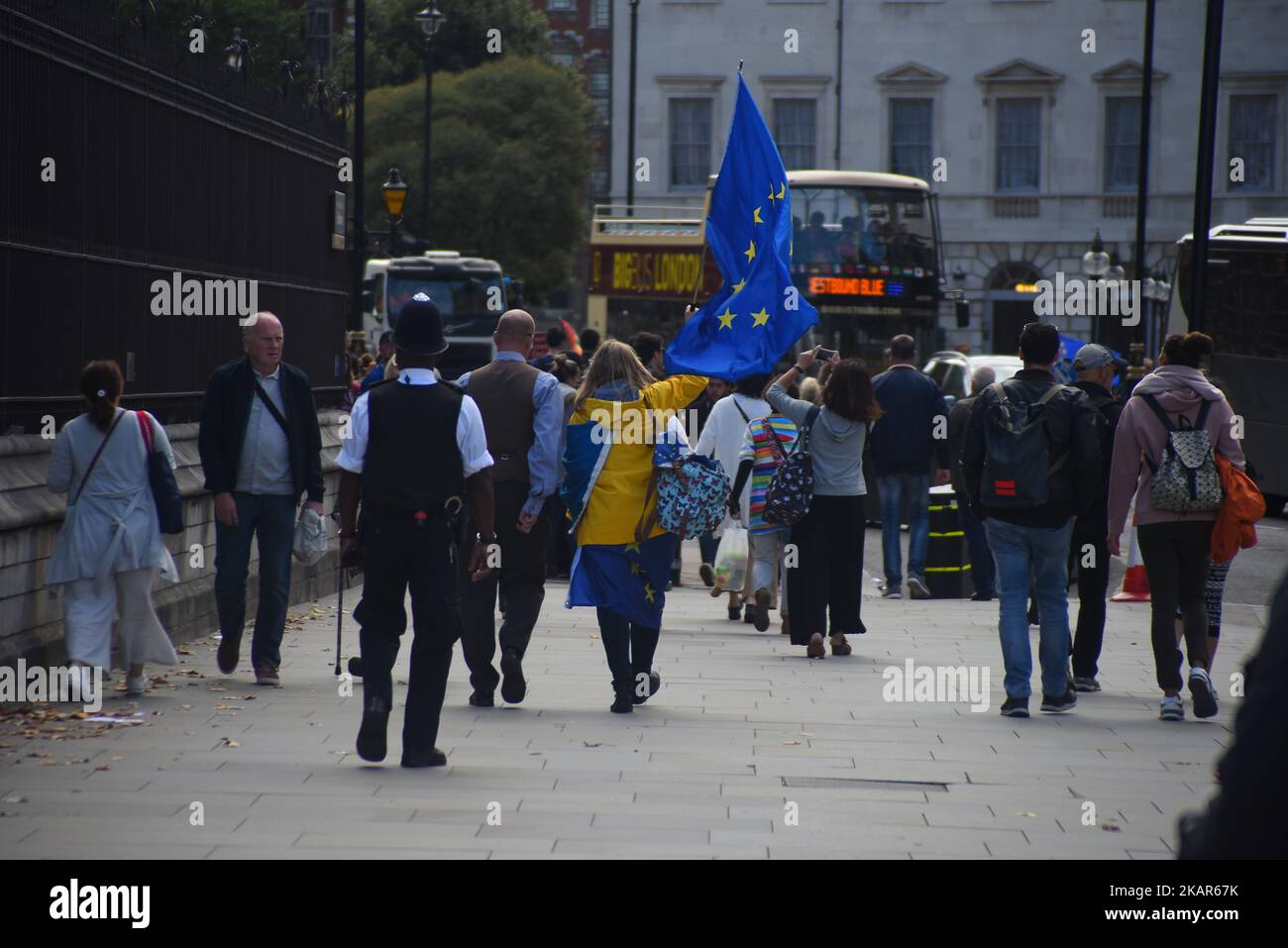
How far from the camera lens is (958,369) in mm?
22438

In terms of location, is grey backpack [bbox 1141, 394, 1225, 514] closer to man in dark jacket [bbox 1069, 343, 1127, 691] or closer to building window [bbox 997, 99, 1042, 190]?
man in dark jacket [bbox 1069, 343, 1127, 691]

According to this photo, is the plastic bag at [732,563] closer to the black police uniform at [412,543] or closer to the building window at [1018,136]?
the black police uniform at [412,543]

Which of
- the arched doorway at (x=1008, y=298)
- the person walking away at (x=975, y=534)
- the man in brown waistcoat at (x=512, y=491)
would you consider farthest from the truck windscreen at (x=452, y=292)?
the man in brown waistcoat at (x=512, y=491)

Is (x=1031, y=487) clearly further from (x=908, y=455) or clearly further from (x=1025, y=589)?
(x=908, y=455)

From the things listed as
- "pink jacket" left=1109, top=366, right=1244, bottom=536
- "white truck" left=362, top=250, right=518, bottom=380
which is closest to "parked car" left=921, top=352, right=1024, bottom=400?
"pink jacket" left=1109, top=366, right=1244, bottom=536

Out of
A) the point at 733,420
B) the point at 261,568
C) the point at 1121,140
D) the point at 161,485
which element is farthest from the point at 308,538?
the point at 1121,140

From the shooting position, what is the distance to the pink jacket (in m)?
8.84

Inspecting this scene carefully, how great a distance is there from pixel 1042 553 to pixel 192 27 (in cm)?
589

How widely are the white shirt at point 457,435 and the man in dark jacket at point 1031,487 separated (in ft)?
9.02

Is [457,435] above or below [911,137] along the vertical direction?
below

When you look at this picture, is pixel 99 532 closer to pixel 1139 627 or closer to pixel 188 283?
pixel 188 283

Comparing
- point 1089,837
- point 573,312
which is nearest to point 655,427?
point 1089,837

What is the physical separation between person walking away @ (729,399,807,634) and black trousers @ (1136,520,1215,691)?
9.00ft

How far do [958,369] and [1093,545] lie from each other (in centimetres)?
1303
